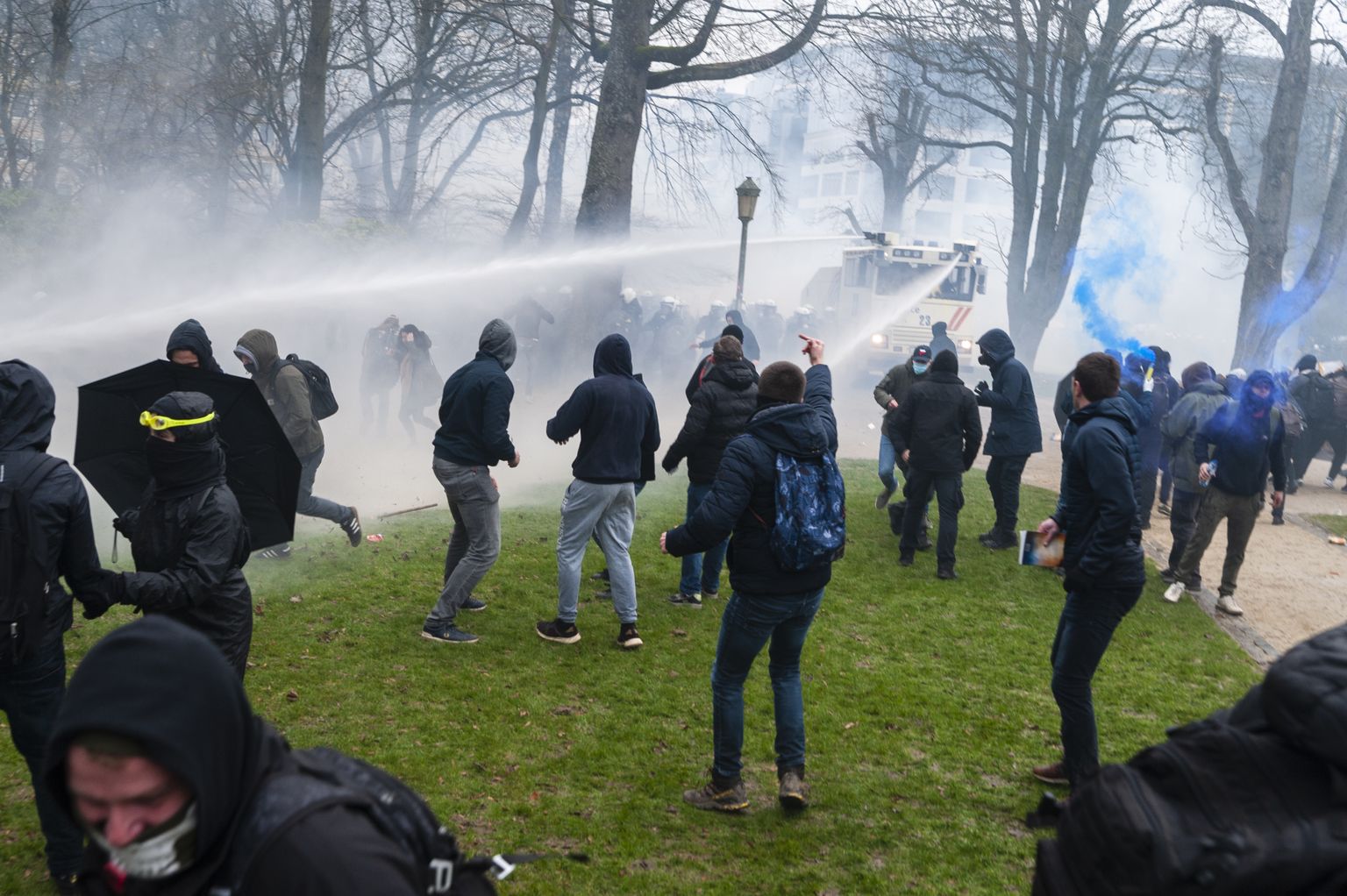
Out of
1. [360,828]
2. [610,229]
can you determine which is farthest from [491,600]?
[610,229]

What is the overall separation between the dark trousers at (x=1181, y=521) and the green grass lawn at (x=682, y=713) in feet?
1.33

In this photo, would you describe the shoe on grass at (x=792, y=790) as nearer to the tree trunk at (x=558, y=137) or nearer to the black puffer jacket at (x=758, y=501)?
the black puffer jacket at (x=758, y=501)

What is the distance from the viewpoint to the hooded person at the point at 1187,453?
9148mm

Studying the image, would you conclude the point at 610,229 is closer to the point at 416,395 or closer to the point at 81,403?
the point at 416,395

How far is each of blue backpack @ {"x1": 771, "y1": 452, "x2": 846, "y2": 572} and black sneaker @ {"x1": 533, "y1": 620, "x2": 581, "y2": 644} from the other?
284 centimetres

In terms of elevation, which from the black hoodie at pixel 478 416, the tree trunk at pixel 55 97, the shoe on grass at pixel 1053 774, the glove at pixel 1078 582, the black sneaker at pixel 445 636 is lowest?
the black sneaker at pixel 445 636

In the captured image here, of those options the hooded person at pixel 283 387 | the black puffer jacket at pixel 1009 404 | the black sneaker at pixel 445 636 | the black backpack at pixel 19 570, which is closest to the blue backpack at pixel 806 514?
the black backpack at pixel 19 570

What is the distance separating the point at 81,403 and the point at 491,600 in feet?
11.6

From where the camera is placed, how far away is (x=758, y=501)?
4.57 m

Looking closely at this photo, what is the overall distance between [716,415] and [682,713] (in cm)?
221

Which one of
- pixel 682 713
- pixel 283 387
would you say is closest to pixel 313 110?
pixel 283 387

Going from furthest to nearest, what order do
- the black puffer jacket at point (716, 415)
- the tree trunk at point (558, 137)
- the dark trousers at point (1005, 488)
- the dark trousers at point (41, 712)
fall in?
the tree trunk at point (558, 137), the dark trousers at point (1005, 488), the black puffer jacket at point (716, 415), the dark trousers at point (41, 712)

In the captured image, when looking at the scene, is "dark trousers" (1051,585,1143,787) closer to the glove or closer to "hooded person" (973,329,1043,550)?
the glove

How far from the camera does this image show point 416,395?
1509 cm
